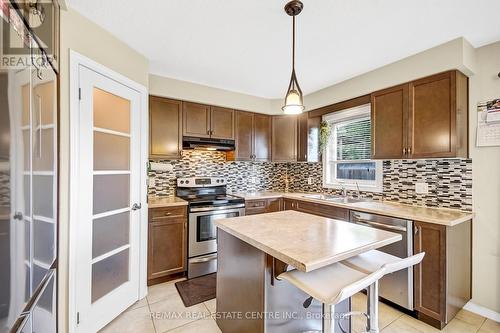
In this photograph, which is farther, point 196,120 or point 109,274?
point 196,120

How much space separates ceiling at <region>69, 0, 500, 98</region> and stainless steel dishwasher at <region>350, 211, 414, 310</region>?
5.44ft

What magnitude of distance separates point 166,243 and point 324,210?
1.95 metres

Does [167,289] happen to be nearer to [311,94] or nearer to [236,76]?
[236,76]

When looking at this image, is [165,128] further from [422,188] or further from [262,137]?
[422,188]

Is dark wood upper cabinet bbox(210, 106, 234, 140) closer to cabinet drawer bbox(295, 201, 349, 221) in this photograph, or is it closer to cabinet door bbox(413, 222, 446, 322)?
cabinet drawer bbox(295, 201, 349, 221)

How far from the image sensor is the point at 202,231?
9.61 feet

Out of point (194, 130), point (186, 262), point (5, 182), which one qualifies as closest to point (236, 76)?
point (194, 130)

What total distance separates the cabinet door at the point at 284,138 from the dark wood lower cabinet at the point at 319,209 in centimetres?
76

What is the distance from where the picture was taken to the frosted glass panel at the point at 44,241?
1.02m

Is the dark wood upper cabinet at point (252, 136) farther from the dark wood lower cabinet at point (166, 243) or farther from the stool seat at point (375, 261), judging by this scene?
the stool seat at point (375, 261)

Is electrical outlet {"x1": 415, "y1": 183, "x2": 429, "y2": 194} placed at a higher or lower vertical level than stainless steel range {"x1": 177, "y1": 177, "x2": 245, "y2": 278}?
higher

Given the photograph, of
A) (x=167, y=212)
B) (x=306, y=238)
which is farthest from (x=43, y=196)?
(x=167, y=212)

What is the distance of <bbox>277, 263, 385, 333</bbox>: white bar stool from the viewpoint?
1054mm
